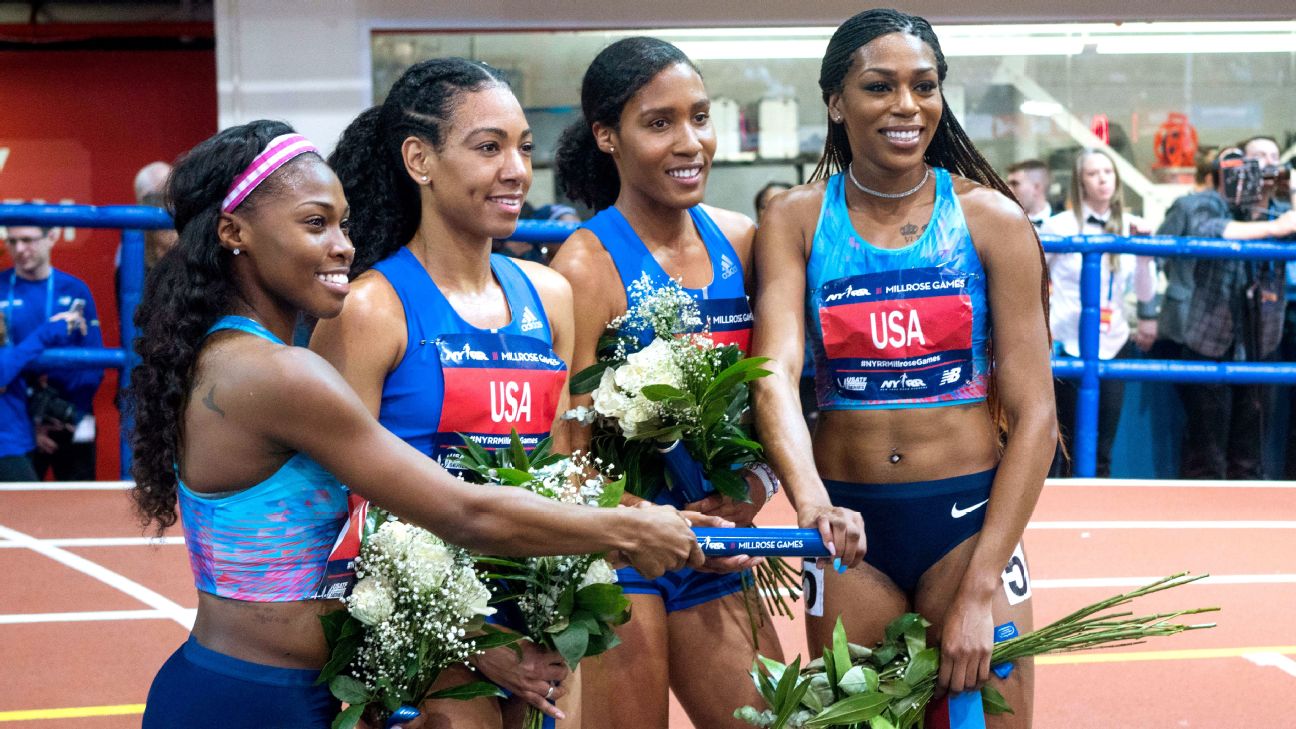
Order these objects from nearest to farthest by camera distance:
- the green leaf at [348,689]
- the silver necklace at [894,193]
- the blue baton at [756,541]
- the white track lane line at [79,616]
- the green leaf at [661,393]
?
the green leaf at [348,689] → the blue baton at [756,541] → the green leaf at [661,393] → the silver necklace at [894,193] → the white track lane line at [79,616]

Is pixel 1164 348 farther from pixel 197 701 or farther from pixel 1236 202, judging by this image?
pixel 197 701

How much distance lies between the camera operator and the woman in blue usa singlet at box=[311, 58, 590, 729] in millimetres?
5215

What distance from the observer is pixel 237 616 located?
2.29 m

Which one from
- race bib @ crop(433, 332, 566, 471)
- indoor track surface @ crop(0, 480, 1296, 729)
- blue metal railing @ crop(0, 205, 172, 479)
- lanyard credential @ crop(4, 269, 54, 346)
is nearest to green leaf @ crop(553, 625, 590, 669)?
race bib @ crop(433, 332, 566, 471)

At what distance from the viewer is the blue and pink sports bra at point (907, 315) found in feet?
9.41

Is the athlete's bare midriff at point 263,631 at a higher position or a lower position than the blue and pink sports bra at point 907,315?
lower

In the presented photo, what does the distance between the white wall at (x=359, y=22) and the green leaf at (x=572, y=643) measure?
6.68 m

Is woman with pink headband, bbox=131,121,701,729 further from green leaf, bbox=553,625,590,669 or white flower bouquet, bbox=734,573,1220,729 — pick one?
white flower bouquet, bbox=734,573,1220,729

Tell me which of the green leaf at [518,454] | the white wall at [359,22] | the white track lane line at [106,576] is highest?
the white wall at [359,22]

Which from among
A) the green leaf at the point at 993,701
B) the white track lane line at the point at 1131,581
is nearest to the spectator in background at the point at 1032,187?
the white track lane line at the point at 1131,581

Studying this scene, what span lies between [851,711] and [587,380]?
834 mm

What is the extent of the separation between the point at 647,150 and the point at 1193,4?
743 cm

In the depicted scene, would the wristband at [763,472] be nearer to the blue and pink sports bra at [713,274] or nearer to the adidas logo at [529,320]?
the blue and pink sports bra at [713,274]

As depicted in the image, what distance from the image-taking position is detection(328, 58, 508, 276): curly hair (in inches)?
108
